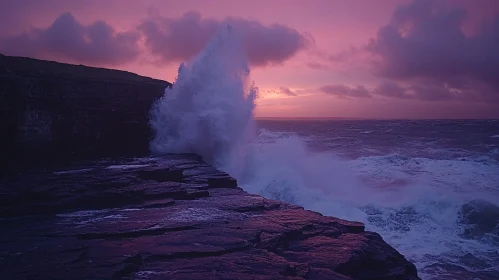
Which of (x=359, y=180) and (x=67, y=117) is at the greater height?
(x=67, y=117)

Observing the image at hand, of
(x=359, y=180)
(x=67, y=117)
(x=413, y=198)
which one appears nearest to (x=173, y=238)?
(x=413, y=198)

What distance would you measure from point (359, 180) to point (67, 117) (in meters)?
14.0

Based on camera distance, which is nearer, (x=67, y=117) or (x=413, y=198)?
(x=413, y=198)

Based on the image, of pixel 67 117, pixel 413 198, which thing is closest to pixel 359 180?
pixel 413 198

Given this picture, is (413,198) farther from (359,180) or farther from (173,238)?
(173,238)

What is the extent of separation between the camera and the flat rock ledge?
337cm

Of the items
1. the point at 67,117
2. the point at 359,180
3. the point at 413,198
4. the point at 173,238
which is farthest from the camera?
the point at 359,180

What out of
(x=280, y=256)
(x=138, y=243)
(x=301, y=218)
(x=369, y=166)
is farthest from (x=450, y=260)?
(x=369, y=166)

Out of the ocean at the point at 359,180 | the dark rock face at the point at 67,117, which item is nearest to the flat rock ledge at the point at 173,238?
the ocean at the point at 359,180

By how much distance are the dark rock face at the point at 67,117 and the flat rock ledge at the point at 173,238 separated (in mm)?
6738

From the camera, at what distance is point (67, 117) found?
14.6 meters

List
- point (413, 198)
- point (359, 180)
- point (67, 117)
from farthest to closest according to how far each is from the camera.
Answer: point (359, 180)
point (67, 117)
point (413, 198)

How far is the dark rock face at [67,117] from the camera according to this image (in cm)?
1245

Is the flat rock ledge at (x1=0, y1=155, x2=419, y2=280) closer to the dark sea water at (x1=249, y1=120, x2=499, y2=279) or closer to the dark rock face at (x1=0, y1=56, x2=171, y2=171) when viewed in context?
the dark sea water at (x1=249, y1=120, x2=499, y2=279)
